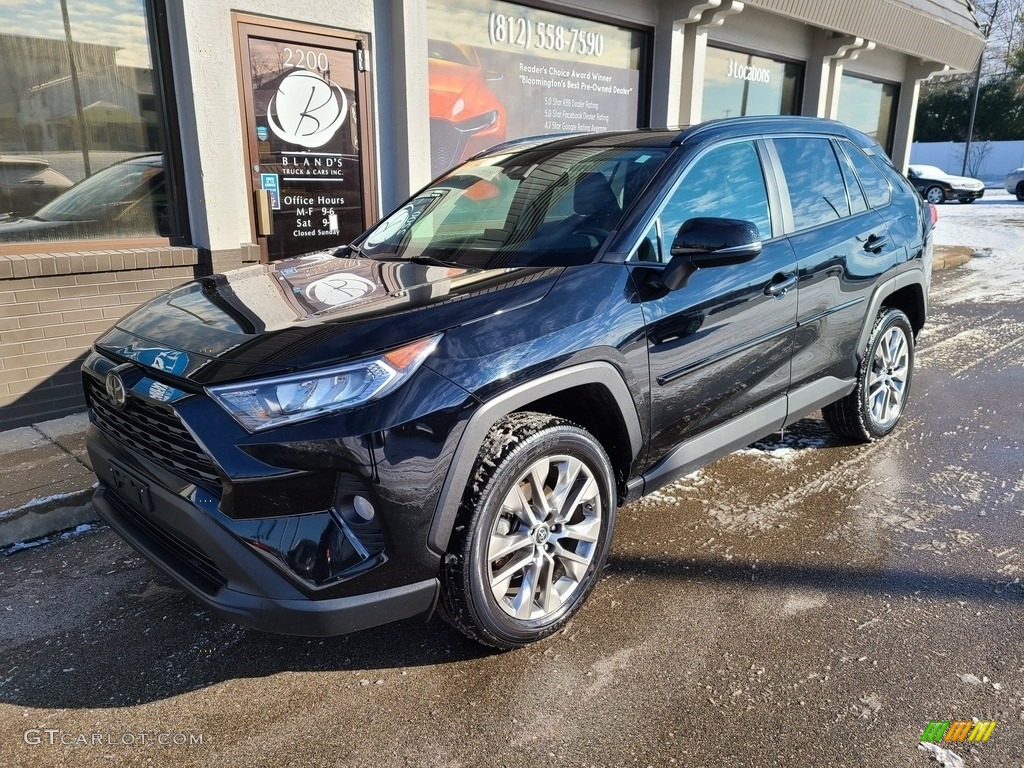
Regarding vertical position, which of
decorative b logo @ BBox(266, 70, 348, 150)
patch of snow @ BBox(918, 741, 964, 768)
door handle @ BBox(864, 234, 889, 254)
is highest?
decorative b logo @ BBox(266, 70, 348, 150)

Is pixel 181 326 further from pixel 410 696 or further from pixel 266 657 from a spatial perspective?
pixel 410 696

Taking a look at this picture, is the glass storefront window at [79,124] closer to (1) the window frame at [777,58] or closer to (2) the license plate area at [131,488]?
(2) the license plate area at [131,488]

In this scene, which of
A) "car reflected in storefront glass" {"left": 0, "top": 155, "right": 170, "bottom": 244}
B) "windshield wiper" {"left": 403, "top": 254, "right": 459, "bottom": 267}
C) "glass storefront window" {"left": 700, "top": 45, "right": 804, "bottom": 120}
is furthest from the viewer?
"glass storefront window" {"left": 700, "top": 45, "right": 804, "bottom": 120}

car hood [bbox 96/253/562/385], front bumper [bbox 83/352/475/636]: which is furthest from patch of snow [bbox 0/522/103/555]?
front bumper [bbox 83/352/475/636]

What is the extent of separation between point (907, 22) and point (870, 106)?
2.32 meters

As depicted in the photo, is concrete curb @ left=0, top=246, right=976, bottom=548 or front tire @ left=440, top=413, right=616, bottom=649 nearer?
front tire @ left=440, top=413, right=616, bottom=649

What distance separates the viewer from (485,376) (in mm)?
2365

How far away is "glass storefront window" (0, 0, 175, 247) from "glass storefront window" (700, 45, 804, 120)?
24.9ft

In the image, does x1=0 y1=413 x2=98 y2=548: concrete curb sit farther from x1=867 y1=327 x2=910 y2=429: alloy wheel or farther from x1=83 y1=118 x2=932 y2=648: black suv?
x1=867 y1=327 x2=910 y2=429: alloy wheel

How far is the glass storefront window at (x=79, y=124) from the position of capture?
5055 millimetres

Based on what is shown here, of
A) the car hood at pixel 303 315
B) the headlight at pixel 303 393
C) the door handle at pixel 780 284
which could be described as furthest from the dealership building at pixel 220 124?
the door handle at pixel 780 284

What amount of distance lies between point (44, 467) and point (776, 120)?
436 centimetres

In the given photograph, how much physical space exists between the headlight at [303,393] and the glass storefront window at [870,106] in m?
14.0

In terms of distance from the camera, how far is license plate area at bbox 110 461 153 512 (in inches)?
98.7
